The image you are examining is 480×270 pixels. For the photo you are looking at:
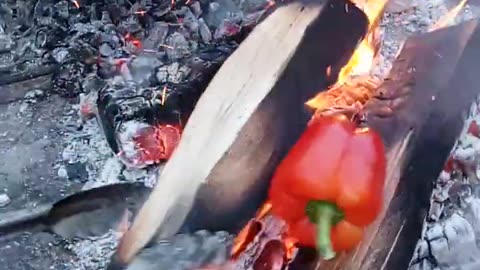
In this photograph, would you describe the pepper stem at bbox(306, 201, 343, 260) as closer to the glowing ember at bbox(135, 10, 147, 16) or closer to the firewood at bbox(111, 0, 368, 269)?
the firewood at bbox(111, 0, 368, 269)

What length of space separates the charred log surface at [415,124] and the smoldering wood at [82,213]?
457mm

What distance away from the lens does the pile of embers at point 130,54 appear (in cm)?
221

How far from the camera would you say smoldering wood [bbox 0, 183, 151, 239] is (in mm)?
2025

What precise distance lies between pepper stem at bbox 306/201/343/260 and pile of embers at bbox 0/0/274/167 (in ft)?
1.33

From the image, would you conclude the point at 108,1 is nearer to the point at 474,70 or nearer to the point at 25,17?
the point at 25,17

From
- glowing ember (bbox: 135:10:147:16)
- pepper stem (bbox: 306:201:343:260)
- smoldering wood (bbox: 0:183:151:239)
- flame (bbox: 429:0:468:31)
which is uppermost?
glowing ember (bbox: 135:10:147:16)

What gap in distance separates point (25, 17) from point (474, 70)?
1235mm

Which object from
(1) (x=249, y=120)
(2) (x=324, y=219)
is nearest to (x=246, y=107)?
(1) (x=249, y=120)

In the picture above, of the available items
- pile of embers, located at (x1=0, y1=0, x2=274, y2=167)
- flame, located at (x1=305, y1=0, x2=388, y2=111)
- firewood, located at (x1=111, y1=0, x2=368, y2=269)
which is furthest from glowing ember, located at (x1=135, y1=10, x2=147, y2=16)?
flame, located at (x1=305, y1=0, x2=388, y2=111)

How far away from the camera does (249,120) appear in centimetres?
207

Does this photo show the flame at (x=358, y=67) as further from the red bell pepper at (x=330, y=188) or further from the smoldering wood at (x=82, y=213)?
the smoldering wood at (x=82, y=213)

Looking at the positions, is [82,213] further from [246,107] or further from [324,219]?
[324,219]

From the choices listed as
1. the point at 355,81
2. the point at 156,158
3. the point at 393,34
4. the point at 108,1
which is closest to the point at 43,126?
the point at 156,158

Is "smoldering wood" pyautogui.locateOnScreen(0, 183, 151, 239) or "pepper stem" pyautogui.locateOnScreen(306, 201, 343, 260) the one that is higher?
"pepper stem" pyautogui.locateOnScreen(306, 201, 343, 260)
